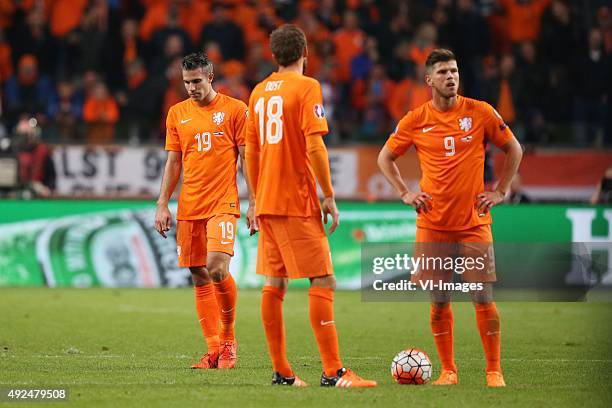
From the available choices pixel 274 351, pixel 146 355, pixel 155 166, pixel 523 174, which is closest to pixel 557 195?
pixel 523 174

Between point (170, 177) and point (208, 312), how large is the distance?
3.87ft

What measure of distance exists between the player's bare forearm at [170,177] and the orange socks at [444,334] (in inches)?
97.6

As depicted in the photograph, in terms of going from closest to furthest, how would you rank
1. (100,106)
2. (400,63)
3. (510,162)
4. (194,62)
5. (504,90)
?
(510,162) < (194,62) < (504,90) < (100,106) < (400,63)

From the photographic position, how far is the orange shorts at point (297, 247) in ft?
26.0

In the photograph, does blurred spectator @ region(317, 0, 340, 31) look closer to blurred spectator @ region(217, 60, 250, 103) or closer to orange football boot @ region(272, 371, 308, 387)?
blurred spectator @ region(217, 60, 250, 103)

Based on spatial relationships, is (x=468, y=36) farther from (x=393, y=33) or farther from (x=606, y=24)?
(x=606, y=24)

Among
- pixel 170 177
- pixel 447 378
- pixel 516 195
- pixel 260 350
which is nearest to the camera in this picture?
pixel 447 378

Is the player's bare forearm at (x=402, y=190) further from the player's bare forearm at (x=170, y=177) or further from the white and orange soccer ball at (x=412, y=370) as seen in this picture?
the player's bare forearm at (x=170, y=177)

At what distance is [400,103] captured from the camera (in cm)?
1995

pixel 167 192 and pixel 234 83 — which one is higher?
pixel 234 83

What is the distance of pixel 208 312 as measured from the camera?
10039 mm

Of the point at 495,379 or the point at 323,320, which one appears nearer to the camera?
the point at 323,320

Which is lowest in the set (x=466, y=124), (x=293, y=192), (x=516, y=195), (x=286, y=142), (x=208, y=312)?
(x=208, y=312)

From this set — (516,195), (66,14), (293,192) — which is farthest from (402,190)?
(66,14)
